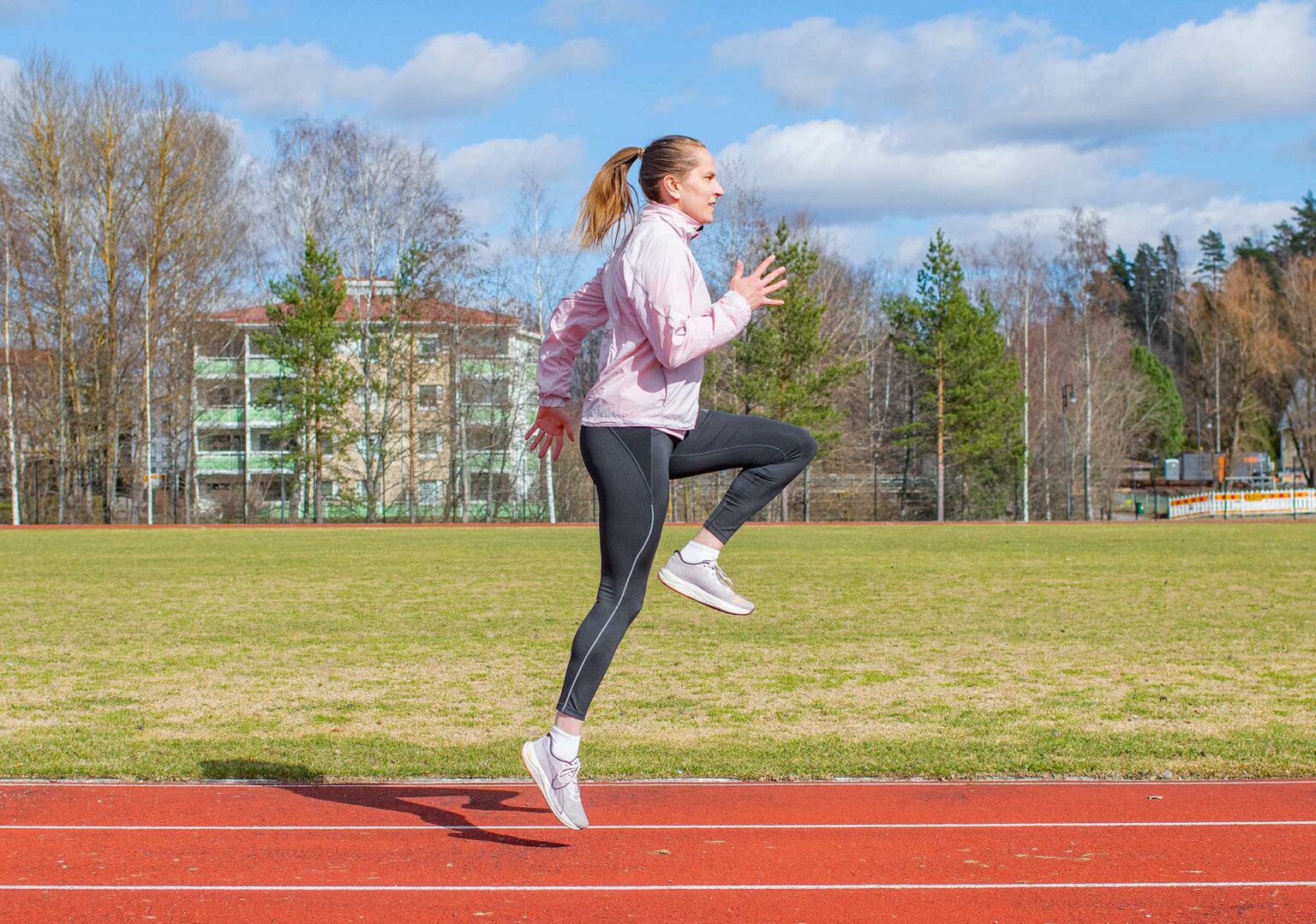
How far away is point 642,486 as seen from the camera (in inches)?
161

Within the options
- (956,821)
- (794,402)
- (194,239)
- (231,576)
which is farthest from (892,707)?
(194,239)

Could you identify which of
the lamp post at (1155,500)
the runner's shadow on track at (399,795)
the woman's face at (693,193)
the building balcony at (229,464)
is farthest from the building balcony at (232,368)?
the woman's face at (693,193)

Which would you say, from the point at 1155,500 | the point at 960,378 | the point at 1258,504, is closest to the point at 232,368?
the point at 960,378

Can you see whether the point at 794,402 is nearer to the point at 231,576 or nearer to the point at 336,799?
the point at 231,576

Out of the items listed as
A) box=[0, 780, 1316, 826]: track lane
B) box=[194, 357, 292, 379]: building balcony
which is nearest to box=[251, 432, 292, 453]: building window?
box=[194, 357, 292, 379]: building balcony

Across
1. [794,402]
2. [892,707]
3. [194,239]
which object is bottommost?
[892,707]

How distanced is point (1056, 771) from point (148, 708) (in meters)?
5.00

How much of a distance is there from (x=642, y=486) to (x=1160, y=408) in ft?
240

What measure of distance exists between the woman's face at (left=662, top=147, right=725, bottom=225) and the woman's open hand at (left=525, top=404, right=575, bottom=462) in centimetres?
85

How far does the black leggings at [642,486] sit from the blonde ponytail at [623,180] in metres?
0.69

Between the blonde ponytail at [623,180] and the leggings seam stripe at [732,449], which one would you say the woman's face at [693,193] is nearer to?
the blonde ponytail at [623,180]

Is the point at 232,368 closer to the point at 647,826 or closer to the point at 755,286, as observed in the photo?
the point at 647,826

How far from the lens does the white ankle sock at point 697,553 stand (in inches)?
172

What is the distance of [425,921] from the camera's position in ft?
12.0
